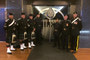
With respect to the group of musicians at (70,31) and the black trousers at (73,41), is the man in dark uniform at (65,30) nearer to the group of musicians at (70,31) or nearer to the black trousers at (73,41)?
the group of musicians at (70,31)

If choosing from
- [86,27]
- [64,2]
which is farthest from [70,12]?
[86,27]

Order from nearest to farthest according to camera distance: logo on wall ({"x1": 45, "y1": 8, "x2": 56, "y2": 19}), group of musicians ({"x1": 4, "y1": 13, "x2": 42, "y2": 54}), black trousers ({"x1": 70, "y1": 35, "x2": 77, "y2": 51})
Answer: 1. group of musicians ({"x1": 4, "y1": 13, "x2": 42, "y2": 54})
2. black trousers ({"x1": 70, "y1": 35, "x2": 77, "y2": 51})
3. logo on wall ({"x1": 45, "y1": 8, "x2": 56, "y2": 19})

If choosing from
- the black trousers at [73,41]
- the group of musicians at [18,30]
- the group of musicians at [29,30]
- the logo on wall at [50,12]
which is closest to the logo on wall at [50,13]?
the logo on wall at [50,12]

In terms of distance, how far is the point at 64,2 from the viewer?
5871 mm

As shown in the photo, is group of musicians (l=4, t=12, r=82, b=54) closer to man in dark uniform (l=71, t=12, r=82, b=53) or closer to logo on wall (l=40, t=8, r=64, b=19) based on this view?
man in dark uniform (l=71, t=12, r=82, b=53)

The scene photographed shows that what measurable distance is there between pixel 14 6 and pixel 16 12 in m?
0.28

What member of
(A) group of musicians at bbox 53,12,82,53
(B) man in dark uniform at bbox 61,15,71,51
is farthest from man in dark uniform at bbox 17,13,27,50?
(B) man in dark uniform at bbox 61,15,71,51

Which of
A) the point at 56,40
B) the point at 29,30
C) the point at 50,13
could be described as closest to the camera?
the point at 29,30

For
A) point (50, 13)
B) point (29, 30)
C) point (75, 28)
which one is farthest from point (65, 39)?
point (50, 13)

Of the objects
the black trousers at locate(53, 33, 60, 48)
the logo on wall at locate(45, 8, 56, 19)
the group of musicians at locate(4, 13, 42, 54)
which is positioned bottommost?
the black trousers at locate(53, 33, 60, 48)

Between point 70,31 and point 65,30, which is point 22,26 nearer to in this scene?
point 65,30

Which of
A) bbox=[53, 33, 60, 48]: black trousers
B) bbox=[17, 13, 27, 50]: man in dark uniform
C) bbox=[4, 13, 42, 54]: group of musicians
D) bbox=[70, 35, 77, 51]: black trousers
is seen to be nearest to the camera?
bbox=[4, 13, 42, 54]: group of musicians

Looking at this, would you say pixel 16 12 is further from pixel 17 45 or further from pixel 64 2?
pixel 64 2

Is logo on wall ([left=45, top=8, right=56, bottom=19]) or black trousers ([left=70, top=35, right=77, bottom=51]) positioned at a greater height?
logo on wall ([left=45, top=8, right=56, bottom=19])
